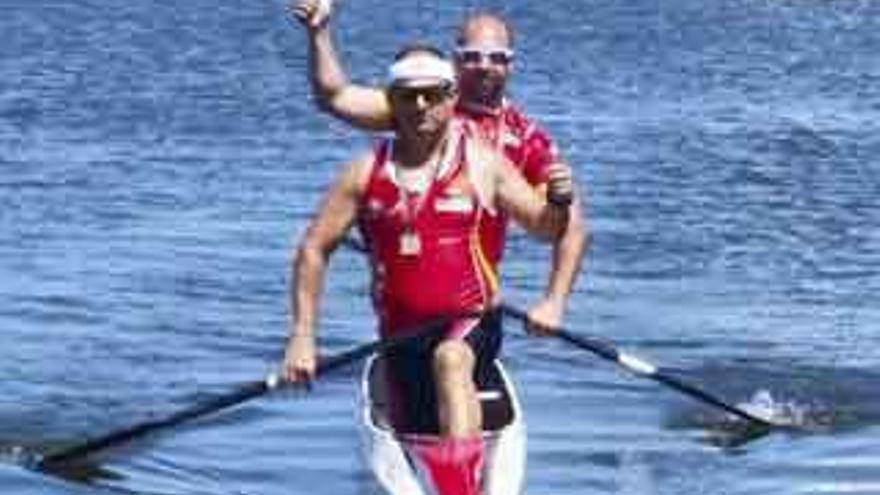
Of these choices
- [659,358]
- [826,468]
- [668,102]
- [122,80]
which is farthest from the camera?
[122,80]

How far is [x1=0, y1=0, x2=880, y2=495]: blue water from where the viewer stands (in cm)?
1441

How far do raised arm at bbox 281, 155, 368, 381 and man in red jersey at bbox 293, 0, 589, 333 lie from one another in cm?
46

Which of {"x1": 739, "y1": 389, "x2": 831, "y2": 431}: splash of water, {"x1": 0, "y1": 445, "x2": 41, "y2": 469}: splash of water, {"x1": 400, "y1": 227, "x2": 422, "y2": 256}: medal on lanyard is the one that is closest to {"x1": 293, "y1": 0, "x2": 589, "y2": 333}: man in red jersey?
{"x1": 400, "y1": 227, "x2": 422, "y2": 256}: medal on lanyard

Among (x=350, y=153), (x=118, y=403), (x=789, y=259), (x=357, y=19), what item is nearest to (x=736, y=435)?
(x=118, y=403)

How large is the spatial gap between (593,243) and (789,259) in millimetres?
1807

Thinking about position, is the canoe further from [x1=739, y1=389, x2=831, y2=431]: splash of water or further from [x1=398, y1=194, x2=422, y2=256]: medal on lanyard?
[x1=739, y1=389, x2=831, y2=431]: splash of water

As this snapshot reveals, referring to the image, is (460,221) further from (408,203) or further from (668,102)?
(668,102)

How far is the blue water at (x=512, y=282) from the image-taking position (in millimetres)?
14406

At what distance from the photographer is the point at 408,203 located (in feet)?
34.9

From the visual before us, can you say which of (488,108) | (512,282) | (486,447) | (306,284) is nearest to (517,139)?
(488,108)

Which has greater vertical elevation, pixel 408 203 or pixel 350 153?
pixel 408 203

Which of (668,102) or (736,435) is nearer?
(736,435)

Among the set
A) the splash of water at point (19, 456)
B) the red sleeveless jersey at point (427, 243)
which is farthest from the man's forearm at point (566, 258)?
the splash of water at point (19, 456)

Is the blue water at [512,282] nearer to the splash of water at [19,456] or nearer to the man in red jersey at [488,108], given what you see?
the splash of water at [19,456]
